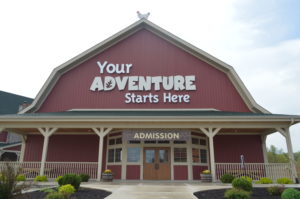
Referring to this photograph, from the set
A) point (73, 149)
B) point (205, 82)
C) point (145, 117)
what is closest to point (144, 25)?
point (205, 82)

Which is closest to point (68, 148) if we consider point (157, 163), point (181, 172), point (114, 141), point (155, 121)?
point (114, 141)

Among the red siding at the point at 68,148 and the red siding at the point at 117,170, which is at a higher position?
the red siding at the point at 68,148

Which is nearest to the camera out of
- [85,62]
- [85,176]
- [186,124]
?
[85,176]

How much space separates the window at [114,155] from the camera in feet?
50.8

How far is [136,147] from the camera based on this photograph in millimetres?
15359

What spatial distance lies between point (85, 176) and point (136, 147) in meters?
3.99

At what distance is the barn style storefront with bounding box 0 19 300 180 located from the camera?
544 inches

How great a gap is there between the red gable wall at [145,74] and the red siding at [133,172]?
424 centimetres

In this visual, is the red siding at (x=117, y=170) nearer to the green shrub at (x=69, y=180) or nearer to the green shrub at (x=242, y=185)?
the green shrub at (x=69, y=180)

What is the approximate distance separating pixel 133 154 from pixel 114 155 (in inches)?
55.7

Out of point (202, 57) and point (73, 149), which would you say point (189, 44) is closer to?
point (202, 57)

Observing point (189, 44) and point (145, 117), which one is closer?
point (145, 117)

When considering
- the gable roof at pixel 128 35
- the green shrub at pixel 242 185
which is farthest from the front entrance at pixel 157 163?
the gable roof at pixel 128 35

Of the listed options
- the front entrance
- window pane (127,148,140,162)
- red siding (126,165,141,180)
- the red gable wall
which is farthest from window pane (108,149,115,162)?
the red gable wall
